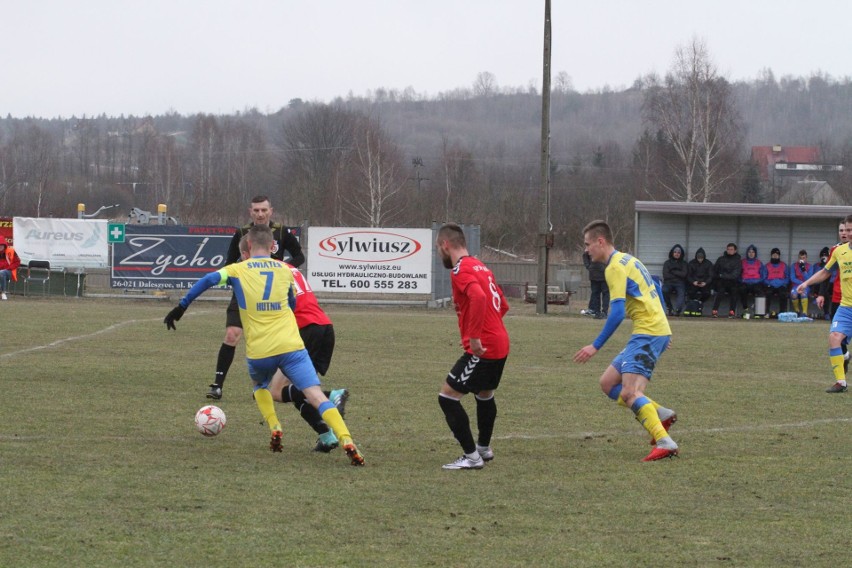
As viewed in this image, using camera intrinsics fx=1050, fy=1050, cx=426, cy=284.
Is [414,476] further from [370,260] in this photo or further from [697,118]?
[697,118]

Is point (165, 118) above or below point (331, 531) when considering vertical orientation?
above

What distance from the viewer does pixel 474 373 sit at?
7.34 metres

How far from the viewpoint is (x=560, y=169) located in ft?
291

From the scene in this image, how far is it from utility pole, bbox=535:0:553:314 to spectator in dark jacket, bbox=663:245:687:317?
309cm

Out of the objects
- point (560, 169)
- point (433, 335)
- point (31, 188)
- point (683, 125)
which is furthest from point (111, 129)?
point (433, 335)

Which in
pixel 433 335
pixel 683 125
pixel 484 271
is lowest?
pixel 433 335

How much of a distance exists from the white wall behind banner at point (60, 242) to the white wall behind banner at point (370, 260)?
30.6 ft

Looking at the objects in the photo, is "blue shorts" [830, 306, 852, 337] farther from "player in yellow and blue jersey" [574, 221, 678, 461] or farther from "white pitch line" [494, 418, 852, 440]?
"player in yellow and blue jersey" [574, 221, 678, 461]

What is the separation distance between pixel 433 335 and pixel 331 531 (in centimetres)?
1392

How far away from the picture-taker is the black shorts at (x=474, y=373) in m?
7.34

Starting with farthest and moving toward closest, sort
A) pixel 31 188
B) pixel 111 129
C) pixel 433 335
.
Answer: pixel 111 129
pixel 31 188
pixel 433 335

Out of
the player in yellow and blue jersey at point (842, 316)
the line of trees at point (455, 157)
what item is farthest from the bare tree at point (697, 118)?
the player in yellow and blue jersey at point (842, 316)

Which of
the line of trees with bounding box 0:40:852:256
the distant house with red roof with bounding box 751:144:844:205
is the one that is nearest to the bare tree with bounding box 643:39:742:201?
the line of trees with bounding box 0:40:852:256

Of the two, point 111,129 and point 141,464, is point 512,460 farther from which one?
point 111,129
